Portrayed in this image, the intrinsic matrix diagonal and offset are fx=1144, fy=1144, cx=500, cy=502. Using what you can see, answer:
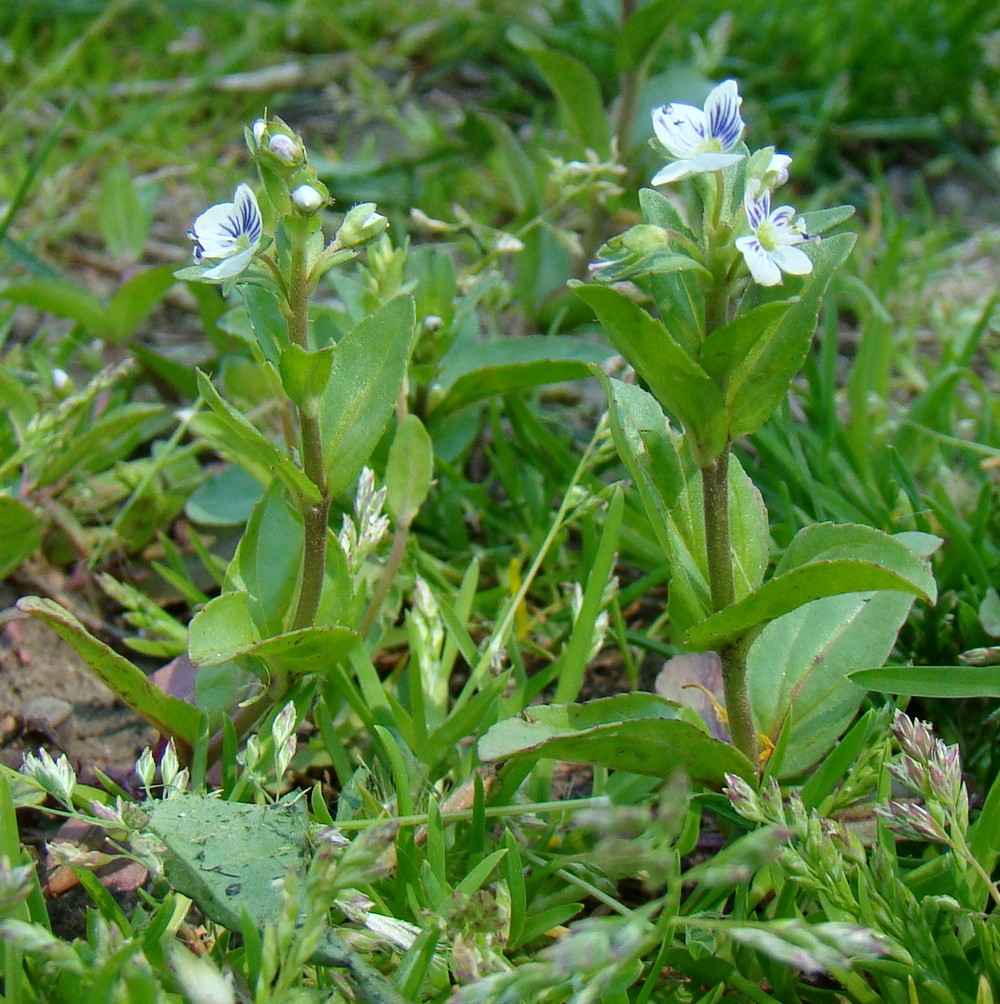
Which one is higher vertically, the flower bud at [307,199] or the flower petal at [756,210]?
the flower bud at [307,199]

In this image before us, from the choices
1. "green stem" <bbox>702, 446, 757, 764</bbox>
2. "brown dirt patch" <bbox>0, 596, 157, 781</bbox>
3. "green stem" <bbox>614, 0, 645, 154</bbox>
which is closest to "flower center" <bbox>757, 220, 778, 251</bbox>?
"green stem" <bbox>702, 446, 757, 764</bbox>

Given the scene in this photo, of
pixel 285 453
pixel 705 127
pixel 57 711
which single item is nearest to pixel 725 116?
pixel 705 127

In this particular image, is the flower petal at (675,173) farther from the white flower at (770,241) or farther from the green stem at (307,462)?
the green stem at (307,462)

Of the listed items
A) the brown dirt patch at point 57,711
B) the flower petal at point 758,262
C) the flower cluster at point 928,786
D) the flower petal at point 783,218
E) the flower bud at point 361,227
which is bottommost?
the brown dirt patch at point 57,711

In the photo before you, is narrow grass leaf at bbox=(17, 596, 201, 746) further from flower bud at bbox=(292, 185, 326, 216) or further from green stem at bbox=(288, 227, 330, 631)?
flower bud at bbox=(292, 185, 326, 216)

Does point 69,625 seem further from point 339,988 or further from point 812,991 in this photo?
point 812,991

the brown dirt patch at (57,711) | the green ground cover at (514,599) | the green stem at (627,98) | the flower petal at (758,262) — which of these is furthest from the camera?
the green stem at (627,98)

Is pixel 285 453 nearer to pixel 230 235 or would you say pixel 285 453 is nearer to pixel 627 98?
pixel 230 235

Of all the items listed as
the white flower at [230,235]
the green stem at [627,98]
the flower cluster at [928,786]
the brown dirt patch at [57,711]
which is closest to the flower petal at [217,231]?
the white flower at [230,235]
